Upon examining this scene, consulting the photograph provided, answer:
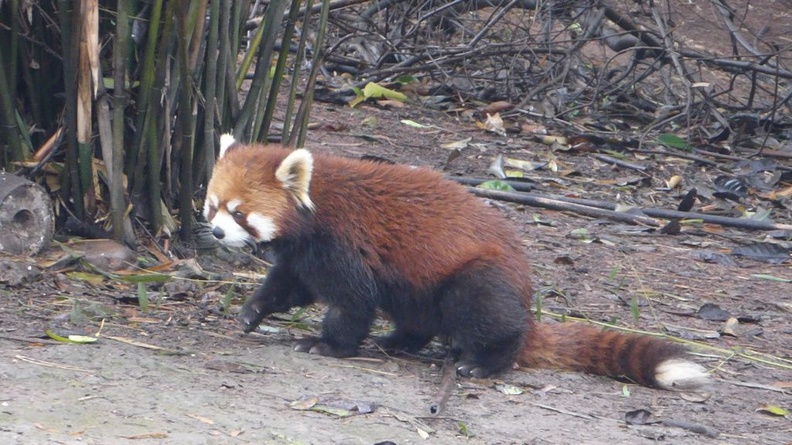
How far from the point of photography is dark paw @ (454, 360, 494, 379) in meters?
4.01

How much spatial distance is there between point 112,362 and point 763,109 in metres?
7.07

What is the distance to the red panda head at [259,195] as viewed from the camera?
4039 millimetres

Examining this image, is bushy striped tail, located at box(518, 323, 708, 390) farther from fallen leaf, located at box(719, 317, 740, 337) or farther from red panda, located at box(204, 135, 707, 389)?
fallen leaf, located at box(719, 317, 740, 337)

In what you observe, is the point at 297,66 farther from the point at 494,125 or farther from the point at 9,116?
the point at 494,125

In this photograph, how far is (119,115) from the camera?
14.6 ft

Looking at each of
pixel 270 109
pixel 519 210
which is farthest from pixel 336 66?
pixel 270 109

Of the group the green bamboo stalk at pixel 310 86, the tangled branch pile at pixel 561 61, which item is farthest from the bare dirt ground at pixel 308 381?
the tangled branch pile at pixel 561 61

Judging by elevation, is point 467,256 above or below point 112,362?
above

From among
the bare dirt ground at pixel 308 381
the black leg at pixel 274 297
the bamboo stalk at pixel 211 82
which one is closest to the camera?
the bare dirt ground at pixel 308 381

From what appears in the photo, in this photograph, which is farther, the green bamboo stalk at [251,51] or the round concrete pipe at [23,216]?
the green bamboo stalk at [251,51]

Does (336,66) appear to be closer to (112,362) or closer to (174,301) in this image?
(174,301)

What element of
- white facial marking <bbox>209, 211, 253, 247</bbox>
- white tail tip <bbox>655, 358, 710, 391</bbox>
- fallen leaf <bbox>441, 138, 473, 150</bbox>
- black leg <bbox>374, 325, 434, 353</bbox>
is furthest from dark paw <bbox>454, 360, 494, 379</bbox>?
fallen leaf <bbox>441, 138, 473, 150</bbox>

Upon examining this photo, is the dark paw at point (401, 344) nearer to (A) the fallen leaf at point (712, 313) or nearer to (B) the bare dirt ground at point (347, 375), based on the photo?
(B) the bare dirt ground at point (347, 375)

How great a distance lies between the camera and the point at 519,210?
671cm
